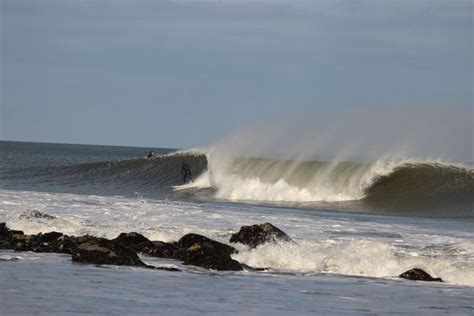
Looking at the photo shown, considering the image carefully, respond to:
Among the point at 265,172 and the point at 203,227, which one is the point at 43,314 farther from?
the point at 265,172

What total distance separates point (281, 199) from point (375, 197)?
12.6ft

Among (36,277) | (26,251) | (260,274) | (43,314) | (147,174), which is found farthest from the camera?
(147,174)

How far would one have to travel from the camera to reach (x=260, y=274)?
1295cm

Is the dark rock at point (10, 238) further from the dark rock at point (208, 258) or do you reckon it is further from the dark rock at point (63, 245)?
the dark rock at point (208, 258)

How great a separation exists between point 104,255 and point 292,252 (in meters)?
3.21

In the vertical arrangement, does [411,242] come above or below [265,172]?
below

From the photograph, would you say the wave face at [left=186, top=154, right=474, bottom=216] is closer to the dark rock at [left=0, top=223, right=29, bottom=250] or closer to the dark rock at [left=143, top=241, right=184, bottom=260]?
the dark rock at [left=143, top=241, right=184, bottom=260]

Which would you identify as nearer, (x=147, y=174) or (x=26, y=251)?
(x=26, y=251)

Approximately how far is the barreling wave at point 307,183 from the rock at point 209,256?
16033 mm

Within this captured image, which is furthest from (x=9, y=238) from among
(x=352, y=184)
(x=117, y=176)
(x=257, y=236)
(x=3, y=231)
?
(x=117, y=176)

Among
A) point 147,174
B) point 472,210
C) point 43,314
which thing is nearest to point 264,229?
point 43,314

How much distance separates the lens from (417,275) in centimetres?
1312

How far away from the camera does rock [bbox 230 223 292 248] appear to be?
15.1 m

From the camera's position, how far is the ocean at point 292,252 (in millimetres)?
10180
